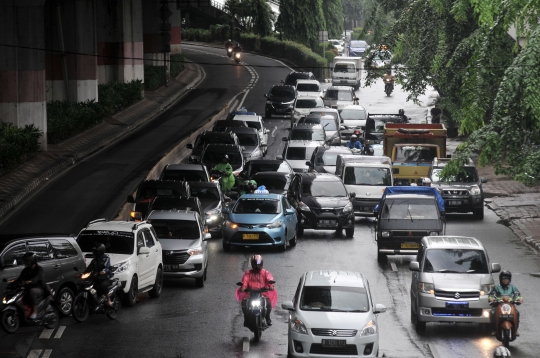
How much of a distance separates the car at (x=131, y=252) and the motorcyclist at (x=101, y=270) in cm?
48

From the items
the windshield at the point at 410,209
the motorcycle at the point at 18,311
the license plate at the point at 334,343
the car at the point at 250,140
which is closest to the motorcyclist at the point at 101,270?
the motorcycle at the point at 18,311

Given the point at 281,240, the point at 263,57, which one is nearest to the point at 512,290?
the point at 281,240

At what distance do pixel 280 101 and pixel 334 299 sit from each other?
45.8 m

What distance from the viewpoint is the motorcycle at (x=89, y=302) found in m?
20.4

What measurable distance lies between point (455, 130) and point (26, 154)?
2694 centimetres

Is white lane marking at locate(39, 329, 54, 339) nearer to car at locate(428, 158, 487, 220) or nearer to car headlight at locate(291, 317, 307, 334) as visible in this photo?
car headlight at locate(291, 317, 307, 334)

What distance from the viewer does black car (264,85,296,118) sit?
6325 centimetres

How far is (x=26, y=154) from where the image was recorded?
4050 cm

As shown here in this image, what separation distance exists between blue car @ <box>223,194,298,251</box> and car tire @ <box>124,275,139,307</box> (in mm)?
7414

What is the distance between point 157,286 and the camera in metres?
23.6

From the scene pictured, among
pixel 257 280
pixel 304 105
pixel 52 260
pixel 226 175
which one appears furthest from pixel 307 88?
pixel 257 280

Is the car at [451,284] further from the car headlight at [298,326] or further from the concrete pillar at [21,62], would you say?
the concrete pillar at [21,62]

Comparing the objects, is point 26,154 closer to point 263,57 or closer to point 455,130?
point 455,130

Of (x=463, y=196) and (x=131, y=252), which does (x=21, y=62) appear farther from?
(x=131, y=252)
